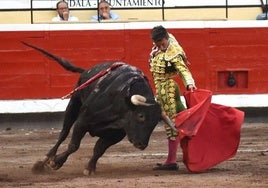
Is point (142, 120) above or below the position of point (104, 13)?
below

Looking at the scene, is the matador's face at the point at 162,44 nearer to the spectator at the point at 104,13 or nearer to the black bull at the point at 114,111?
the black bull at the point at 114,111

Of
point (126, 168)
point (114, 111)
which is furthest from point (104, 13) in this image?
point (114, 111)

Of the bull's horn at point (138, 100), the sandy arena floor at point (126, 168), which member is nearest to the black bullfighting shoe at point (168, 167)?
the sandy arena floor at point (126, 168)

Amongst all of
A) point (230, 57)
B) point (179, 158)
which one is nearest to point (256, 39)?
point (230, 57)

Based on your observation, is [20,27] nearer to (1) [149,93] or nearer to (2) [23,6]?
(2) [23,6]

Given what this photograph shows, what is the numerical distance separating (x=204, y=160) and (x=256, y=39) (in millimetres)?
5112

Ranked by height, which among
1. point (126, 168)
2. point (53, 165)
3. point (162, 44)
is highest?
point (162, 44)

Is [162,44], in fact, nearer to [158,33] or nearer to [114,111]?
[158,33]

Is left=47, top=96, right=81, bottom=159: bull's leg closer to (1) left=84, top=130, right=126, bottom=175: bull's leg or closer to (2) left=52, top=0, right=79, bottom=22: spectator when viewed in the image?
(1) left=84, top=130, right=126, bottom=175: bull's leg

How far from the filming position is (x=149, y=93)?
7.86 metres

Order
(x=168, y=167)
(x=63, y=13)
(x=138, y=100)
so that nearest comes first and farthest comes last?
(x=138, y=100) < (x=168, y=167) < (x=63, y=13)

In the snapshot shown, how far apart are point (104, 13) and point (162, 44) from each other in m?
4.43

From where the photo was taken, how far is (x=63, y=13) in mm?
12555

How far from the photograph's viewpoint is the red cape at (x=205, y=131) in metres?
8.12
